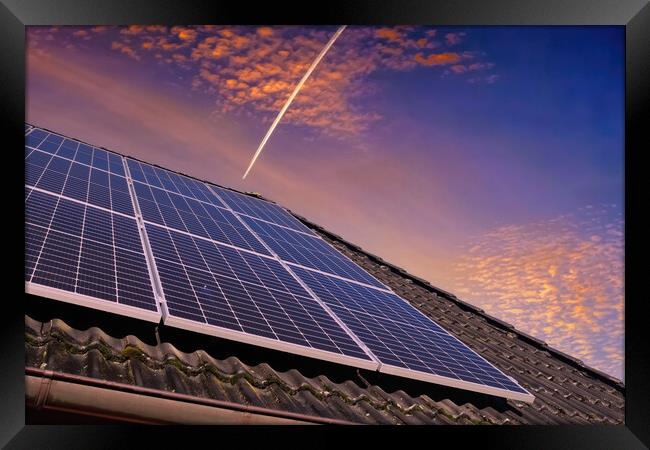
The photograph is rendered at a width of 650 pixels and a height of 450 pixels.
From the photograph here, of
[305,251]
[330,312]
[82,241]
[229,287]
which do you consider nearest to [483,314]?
[305,251]

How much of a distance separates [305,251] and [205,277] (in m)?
3.40

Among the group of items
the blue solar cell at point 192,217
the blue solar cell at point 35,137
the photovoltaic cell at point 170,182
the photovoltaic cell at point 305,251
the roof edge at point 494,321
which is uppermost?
the blue solar cell at point 35,137

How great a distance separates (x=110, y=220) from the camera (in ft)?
18.6

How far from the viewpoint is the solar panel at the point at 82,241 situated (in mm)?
4059

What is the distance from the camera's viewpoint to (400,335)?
6297 millimetres

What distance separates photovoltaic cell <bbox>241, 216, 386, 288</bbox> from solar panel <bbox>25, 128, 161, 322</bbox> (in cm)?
225

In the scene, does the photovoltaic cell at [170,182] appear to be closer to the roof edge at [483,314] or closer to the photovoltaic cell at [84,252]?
the roof edge at [483,314]

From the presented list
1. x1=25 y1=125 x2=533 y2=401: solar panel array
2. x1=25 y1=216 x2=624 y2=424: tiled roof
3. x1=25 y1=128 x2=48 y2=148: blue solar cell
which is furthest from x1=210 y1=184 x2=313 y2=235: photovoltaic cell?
x1=25 y1=216 x2=624 y2=424: tiled roof
